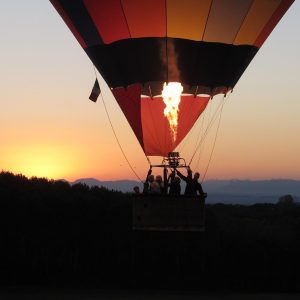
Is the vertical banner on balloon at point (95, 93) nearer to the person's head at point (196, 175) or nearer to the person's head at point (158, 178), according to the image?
the person's head at point (158, 178)

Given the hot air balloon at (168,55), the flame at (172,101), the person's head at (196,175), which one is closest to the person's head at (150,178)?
the person's head at (196,175)

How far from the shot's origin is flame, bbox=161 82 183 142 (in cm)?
1205

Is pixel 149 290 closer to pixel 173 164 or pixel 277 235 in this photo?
pixel 277 235

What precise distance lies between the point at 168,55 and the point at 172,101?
2.48 ft

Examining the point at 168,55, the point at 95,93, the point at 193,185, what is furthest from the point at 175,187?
the point at 95,93

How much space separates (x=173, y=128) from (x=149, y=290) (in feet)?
87.8

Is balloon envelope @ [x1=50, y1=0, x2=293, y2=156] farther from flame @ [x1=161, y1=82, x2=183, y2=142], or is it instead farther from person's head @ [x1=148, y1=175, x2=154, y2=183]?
person's head @ [x1=148, y1=175, x2=154, y2=183]

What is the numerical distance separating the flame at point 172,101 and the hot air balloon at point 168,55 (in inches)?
0.6

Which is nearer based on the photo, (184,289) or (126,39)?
(126,39)

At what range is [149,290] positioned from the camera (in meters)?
37.9

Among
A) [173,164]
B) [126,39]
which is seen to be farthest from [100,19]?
[173,164]

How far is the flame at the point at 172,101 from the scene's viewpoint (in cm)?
1205

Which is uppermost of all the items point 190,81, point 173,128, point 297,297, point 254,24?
point 254,24

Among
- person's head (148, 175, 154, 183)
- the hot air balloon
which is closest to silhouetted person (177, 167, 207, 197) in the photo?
person's head (148, 175, 154, 183)
